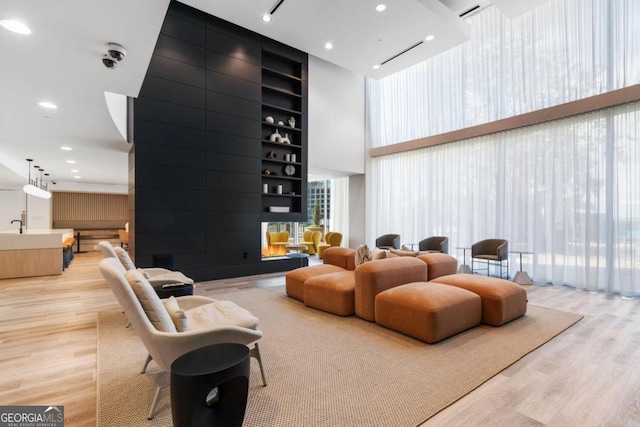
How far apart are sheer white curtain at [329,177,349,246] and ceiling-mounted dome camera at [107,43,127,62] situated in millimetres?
7696

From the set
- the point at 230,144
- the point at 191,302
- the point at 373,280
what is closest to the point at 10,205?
the point at 230,144

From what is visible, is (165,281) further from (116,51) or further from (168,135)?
(168,135)

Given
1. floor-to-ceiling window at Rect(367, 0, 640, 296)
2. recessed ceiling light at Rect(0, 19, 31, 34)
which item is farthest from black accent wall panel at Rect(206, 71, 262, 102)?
floor-to-ceiling window at Rect(367, 0, 640, 296)

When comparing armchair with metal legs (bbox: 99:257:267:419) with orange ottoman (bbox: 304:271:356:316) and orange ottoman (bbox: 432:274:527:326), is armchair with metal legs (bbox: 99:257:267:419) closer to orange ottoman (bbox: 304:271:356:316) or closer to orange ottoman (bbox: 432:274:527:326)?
orange ottoman (bbox: 304:271:356:316)

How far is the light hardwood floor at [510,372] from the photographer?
1.80 meters

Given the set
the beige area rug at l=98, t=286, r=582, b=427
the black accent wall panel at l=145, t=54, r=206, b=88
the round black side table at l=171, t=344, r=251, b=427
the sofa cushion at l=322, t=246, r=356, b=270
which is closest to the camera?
the round black side table at l=171, t=344, r=251, b=427

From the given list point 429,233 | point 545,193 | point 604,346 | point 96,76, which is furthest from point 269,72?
point 604,346

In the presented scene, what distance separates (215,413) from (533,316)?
147 inches

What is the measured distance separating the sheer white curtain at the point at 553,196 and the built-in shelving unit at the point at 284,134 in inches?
123

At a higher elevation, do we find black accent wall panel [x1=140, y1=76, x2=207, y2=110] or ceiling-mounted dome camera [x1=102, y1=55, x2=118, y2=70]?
black accent wall panel [x1=140, y1=76, x2=207, y2=110]

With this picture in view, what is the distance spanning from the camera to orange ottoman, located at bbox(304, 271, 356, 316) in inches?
142

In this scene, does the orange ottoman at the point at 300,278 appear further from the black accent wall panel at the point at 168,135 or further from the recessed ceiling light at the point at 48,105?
the recessed ceiling light at the point at 48,105

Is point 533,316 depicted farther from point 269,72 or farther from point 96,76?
point 269,72

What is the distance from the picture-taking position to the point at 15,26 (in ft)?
7.20
